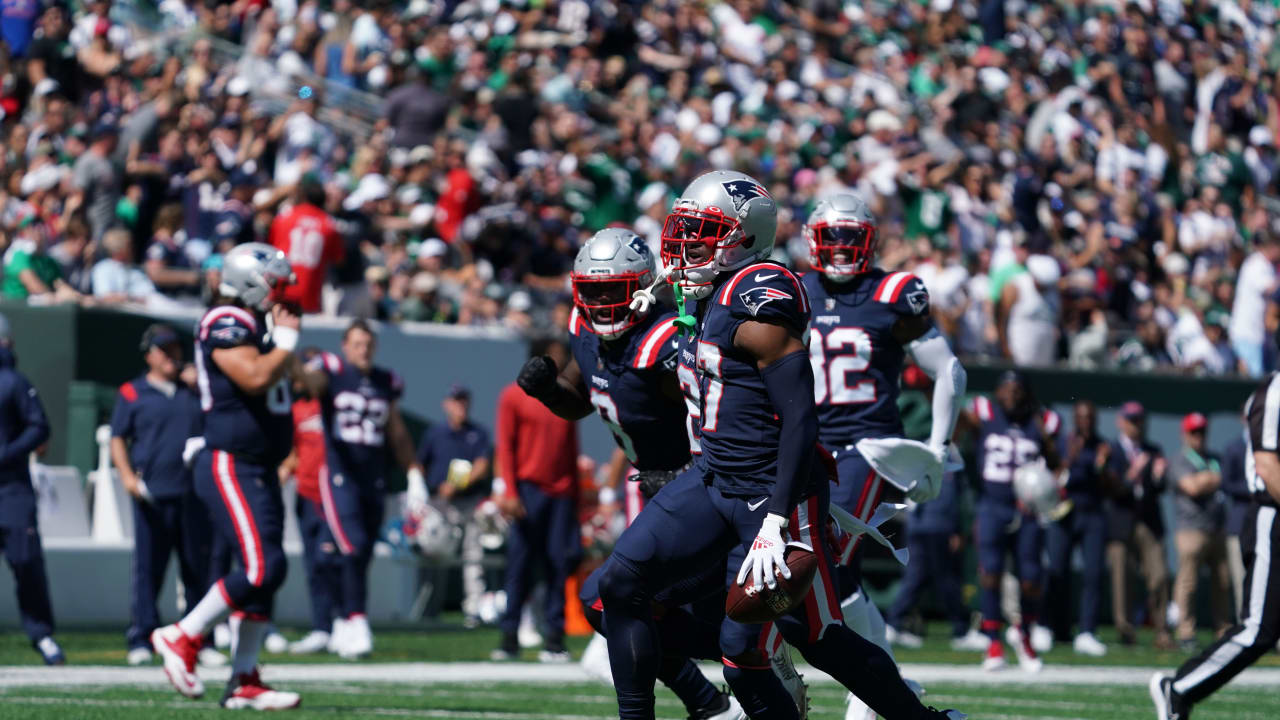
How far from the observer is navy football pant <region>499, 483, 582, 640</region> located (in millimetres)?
12562

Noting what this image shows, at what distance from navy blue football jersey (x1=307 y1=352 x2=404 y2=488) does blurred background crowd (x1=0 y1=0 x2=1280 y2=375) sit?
216cm

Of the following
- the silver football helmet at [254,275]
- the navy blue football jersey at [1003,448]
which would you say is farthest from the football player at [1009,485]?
the silver football helmet at [254,275]

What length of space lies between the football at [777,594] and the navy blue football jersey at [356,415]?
7242 millimetres

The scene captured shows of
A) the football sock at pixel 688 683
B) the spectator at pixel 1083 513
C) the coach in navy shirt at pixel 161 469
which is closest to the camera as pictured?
the football sock at pixel 688 683

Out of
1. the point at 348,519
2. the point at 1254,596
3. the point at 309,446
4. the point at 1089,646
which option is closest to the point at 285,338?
the point at 1254,596

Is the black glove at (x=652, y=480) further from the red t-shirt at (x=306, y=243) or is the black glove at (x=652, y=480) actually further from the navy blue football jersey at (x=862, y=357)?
the red t-shirt at (x=306, y=243)

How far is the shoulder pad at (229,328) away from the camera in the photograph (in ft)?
27.3

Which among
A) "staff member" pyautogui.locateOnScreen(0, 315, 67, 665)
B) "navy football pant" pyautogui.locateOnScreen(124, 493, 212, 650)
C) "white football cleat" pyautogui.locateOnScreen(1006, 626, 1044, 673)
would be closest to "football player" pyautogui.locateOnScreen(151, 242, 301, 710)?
"staff member" pyautogui.locateOnScreen(0, 315, 67, 665)

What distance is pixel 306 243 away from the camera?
1448 cm

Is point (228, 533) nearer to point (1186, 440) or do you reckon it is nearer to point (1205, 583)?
point (1186, 440)

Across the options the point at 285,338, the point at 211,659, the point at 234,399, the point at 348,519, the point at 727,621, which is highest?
the point at 285,338

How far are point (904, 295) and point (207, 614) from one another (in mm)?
3202

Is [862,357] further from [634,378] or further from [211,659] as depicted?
[211,659]

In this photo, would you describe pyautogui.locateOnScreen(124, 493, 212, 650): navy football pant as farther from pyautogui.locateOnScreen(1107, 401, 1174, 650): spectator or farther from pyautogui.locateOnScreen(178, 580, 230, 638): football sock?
pyautogui.locateOnScreen(1107, 401, 1174, 650): spectator
